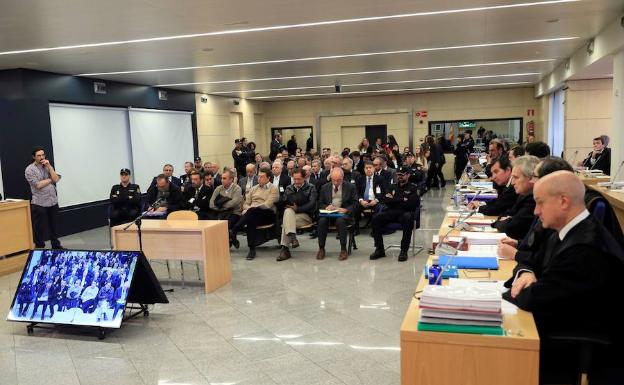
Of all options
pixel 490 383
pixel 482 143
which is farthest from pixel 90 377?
pixel 482 143

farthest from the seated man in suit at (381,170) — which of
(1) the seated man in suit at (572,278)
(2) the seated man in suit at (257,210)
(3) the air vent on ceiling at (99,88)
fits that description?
(3) the air vent on ceiling at (99,88)

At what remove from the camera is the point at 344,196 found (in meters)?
6.89

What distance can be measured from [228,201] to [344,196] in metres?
1.74

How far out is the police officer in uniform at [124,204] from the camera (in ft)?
25.0

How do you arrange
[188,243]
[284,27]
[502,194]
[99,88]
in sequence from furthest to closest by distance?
1. [99,88]
2. [284,27]
3. [188,243]
4. [502,194]

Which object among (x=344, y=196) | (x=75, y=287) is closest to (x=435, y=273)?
(x=75, y=287)

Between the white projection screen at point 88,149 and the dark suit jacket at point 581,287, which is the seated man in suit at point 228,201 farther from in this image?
the dark suit jacket at point 581,287

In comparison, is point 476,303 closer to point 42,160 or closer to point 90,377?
point 90,377

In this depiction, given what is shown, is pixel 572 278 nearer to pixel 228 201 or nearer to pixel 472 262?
pixel 472 262

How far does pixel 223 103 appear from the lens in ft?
52.1

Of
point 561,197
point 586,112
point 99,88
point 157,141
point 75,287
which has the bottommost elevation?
point 75,287

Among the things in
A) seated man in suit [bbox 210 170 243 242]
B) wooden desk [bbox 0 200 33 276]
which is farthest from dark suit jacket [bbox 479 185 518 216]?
wooden desk [bbox 0 200 33 276]

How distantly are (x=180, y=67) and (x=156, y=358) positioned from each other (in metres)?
6.91

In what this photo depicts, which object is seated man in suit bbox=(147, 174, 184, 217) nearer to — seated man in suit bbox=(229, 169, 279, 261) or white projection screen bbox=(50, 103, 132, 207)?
seated man in suit bbox=(229, 169, 279, 261)
